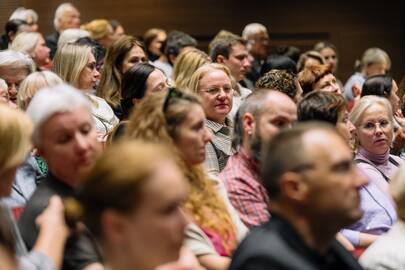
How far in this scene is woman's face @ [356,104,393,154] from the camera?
496 centimetres

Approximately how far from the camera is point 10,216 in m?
2.64

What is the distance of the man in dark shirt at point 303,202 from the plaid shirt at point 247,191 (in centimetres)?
82

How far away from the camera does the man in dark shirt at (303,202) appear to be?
8.77 ft

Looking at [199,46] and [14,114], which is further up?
[14,114]

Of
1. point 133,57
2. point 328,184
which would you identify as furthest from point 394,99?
point 328,184

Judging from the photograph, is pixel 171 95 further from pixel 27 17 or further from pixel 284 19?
pixel 284 19

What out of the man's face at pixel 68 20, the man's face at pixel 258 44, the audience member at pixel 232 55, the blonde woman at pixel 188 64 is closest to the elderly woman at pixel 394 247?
the blonde woman at pixel 188 64

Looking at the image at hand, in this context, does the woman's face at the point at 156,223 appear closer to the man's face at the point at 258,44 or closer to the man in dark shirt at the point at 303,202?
the man in dark shirt at the point at 303,202

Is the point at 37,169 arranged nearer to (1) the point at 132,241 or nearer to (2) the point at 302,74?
(1) the point at 132,241

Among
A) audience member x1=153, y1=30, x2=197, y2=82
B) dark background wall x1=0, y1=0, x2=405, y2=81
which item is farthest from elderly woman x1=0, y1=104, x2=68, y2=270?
dark background wall x1=0, y1=0, x2=405, y2=81

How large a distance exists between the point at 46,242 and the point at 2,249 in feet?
1.32

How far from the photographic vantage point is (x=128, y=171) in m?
2.20

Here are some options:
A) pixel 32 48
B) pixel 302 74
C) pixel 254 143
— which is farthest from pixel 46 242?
pixel 32 48

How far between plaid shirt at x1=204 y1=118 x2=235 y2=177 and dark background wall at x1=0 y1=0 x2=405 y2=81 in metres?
6.34
